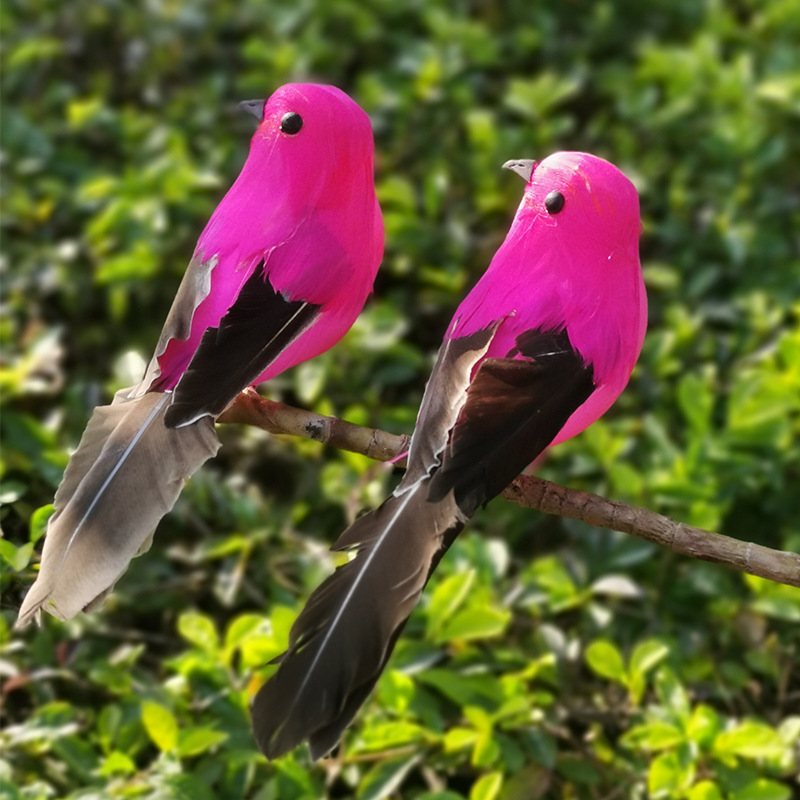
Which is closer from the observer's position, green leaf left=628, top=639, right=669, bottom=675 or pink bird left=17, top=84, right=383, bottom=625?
pink bird left=17, top=84, right=383, bottom=625

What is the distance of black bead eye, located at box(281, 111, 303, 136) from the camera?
4.25 feet

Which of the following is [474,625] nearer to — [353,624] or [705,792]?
[705,792]

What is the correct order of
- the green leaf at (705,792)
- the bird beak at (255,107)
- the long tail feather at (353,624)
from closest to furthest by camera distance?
the long tail feather at (353,624) < the bird beak at (255,107) < the green leaf at (705,792)

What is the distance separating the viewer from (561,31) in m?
3.52

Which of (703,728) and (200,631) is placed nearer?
(703,728)

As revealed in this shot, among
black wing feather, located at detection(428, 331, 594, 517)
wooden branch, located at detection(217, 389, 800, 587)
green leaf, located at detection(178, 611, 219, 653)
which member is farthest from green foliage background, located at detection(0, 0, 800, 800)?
black wing feather, located at detection(428, 331, 594, 517)

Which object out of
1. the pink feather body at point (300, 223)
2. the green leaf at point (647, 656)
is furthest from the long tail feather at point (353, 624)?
the green leaf at point (647, 656)

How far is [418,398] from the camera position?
8.20ft

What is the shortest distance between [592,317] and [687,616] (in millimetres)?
999

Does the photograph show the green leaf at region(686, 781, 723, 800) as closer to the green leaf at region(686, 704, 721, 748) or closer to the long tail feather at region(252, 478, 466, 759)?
the green leaf at region(686, 704, 721, 748)

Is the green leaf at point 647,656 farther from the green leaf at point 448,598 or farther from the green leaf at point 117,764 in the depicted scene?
the green leaf at point 117,764

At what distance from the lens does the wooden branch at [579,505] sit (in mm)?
1260

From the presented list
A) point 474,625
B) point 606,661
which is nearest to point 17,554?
point 474,625

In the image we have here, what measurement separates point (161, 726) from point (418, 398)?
1.09m
